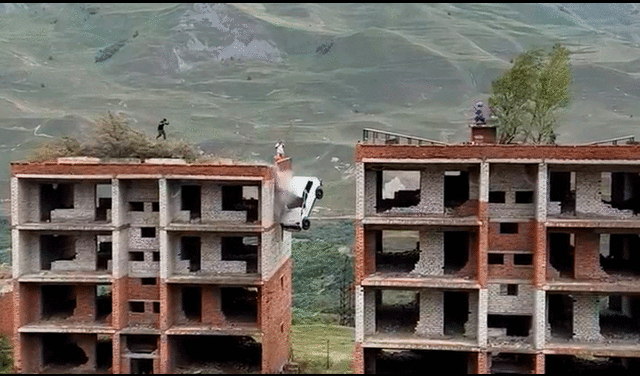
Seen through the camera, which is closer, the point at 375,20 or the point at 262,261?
the point at 262,261

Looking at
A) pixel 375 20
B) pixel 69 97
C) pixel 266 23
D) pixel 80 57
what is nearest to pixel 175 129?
pixel 69 97

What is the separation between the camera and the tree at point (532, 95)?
116ft

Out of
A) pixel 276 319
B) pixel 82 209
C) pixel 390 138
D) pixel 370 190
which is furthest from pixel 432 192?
pixel 82 209

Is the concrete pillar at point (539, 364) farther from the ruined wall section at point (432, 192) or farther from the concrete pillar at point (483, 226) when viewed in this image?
the ruined wall section at point (432, 192)

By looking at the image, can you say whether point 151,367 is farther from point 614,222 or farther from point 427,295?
point 614,222

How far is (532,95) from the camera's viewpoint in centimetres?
3600

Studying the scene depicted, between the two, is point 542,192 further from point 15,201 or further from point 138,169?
point 15,201

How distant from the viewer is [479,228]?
31984 mm

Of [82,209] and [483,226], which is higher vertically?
[82,209]

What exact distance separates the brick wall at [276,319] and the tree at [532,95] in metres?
13.3

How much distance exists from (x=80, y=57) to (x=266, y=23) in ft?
92.3

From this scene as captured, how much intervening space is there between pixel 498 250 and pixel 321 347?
670 inches

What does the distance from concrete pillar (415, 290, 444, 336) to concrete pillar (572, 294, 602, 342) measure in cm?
586

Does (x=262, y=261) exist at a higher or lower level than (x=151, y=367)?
higher
